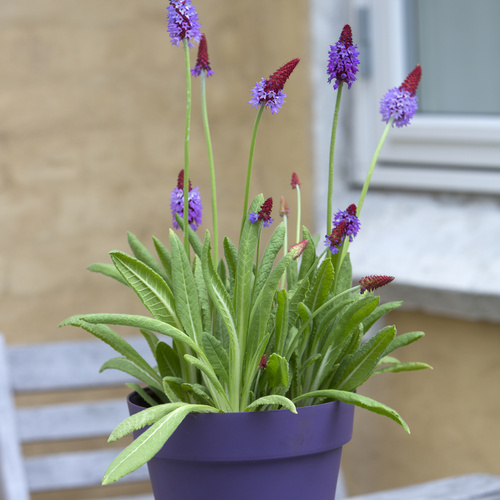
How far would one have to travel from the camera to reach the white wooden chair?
138cm

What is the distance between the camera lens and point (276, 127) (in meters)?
1.81

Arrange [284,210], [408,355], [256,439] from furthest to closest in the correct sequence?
1. [408,355]
2. [284,210]
3. [256,439]

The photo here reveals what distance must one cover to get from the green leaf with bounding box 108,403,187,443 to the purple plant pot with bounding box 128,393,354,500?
0.02 metres

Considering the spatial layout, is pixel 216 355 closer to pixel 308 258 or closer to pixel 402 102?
pixel 308 258

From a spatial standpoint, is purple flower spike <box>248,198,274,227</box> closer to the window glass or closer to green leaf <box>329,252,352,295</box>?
green leaf <box>329,252,352,295</box>

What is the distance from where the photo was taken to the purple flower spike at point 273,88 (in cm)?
53

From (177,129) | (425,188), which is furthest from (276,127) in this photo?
(425,188)

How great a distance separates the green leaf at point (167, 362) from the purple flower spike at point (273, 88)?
0.61 ft

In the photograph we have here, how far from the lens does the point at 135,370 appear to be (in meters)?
0.58

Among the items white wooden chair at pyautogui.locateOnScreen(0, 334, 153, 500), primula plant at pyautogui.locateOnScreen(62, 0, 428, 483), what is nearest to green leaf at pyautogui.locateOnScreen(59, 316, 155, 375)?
primula plant at pyautogui.locateOnScreen(62, 0, 428, 483)

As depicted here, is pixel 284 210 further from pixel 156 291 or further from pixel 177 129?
pixel 177 129

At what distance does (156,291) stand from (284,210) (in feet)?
0.48

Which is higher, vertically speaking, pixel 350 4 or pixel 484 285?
pixel 350 4

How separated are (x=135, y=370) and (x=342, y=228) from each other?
184 millimetres
